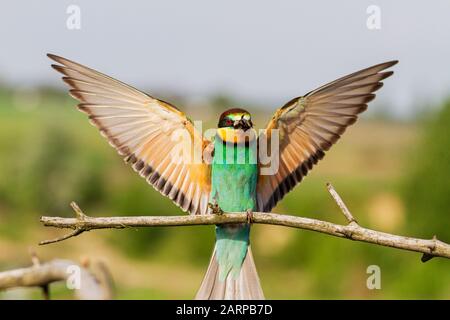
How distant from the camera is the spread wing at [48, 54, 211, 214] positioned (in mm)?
2873

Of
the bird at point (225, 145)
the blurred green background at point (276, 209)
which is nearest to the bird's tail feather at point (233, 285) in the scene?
the bird at point (225, 145)

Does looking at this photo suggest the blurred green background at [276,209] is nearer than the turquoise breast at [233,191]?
No

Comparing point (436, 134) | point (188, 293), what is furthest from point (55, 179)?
point (436, 134)

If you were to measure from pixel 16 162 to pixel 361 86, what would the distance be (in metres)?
16.7

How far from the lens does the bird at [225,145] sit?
9.20 ft

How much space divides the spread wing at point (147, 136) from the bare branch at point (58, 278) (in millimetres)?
412

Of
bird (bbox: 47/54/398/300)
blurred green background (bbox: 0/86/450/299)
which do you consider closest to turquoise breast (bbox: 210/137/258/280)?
bird (bbox: 47/54/398/300)

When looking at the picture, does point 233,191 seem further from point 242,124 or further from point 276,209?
point 276,209

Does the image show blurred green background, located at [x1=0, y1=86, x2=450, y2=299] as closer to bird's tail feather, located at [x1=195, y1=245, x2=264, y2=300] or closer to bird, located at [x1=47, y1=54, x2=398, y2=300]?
bird, located at [x1=47, y1=54, x2=398, y2=300]

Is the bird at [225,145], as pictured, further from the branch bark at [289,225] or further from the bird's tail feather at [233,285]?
the branch bark at [289,225]

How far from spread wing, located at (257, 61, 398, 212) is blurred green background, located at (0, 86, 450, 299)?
19.2 feet

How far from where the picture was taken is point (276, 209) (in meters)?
13.4

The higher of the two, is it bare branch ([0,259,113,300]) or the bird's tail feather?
bare branch ([0,259,113,300])

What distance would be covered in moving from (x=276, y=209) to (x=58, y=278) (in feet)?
35.8
